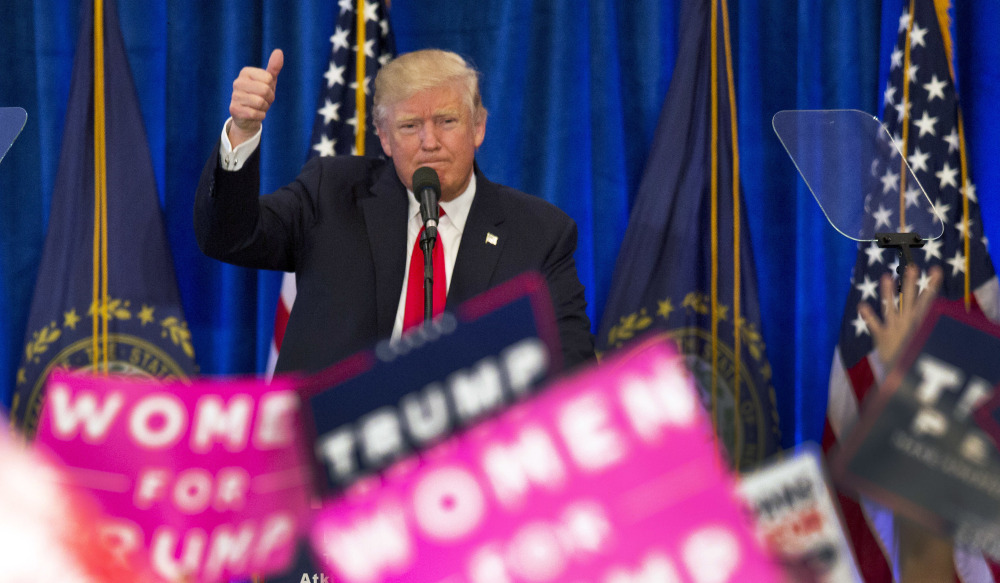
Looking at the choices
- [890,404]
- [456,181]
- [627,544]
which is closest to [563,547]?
[627,544]

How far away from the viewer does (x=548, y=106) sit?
3.18 meters

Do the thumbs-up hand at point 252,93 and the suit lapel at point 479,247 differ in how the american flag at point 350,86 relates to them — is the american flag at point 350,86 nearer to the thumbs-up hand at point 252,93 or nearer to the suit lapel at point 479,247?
the suit lapel at point 479,247

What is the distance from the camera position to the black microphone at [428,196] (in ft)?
4.92

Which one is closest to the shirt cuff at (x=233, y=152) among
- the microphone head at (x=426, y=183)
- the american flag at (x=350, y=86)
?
the microphone head at (x=426, y=183)

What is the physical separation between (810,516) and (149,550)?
513 millimetres

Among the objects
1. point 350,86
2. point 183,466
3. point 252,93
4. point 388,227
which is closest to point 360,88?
point 350,86

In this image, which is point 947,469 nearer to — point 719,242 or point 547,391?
point 547,391

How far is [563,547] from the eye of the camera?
0.62m

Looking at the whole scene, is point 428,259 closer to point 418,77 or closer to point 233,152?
point 233,152

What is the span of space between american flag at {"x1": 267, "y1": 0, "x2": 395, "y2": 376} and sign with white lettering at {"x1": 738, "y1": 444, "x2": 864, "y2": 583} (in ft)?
7.79

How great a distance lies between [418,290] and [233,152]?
442 millimetres

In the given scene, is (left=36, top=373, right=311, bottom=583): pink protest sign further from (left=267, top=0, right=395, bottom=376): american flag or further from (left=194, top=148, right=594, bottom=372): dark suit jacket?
(left=267, top=0, right=395, bottom=376): american flag

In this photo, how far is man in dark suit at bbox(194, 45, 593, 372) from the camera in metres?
1.73

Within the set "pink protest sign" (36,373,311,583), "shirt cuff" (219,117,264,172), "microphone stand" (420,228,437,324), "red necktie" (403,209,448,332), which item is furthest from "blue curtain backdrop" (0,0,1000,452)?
"pink protest sign" (36,373,311,583)
